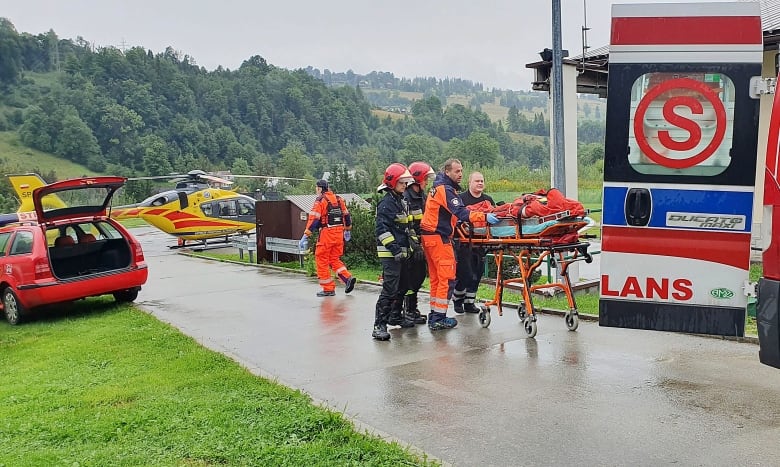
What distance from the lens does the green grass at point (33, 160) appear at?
80.6 meters

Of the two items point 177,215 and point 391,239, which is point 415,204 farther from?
point 177,215

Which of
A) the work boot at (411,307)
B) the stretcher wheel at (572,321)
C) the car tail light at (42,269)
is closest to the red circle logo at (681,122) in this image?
the stretcher wheel at (572,321)

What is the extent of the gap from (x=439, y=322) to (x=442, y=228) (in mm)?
1184

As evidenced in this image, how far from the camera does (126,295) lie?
11562 mm

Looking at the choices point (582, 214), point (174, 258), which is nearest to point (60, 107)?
point (174, 258)

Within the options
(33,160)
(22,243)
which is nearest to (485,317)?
(22,243)

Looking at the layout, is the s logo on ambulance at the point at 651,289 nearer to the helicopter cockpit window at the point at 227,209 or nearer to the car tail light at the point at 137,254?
the car tail light at the point at 137,254

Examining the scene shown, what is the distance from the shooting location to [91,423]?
207 inches

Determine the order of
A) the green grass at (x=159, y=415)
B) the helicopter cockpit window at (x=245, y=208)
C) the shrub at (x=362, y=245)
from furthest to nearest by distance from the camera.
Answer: the helicopter cockpit window at (x=245, y=208)
the shrub at (x=362, y=245)
the green grass at (x=159, y=415)

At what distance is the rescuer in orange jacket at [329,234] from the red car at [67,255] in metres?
2.87

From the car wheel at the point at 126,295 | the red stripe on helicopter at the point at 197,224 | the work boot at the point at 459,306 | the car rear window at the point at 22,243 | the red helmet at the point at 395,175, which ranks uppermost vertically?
the red helmet at the point at 395,175

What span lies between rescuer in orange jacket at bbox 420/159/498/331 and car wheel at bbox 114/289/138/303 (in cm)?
562

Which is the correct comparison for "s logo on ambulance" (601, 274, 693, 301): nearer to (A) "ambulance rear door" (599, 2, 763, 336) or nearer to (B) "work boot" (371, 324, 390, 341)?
(A) "ambulance rear door" (599, 2, 763, 336)

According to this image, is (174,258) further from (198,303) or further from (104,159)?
(104,159)
